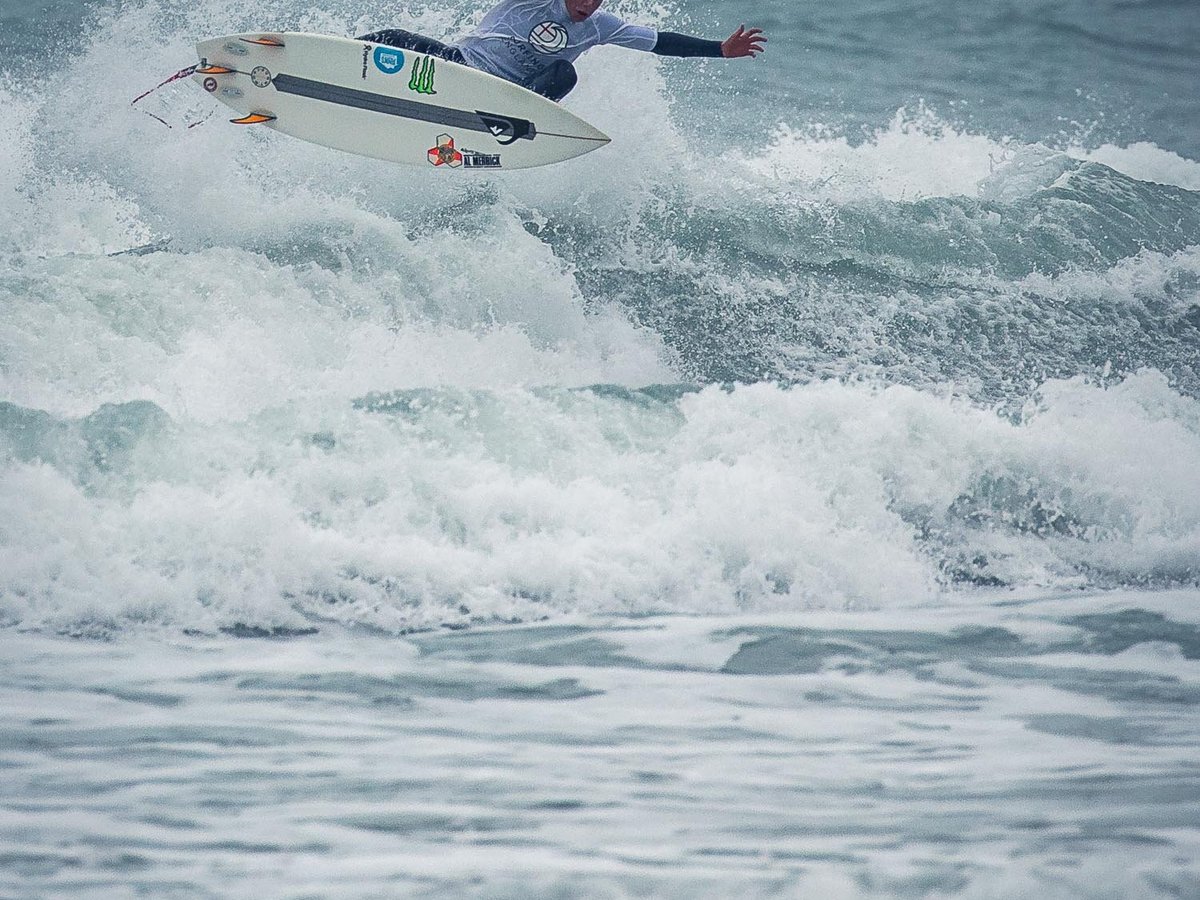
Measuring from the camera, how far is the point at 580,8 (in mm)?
7777

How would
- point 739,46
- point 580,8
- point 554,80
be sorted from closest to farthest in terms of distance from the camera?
point 739,46 → point 580,8 → point 554,80

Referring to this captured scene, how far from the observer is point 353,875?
130 inches

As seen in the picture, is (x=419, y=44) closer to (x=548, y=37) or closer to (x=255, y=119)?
(x=548, y=37)

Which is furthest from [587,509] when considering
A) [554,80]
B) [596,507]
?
[554,80]

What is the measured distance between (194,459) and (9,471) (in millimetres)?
712

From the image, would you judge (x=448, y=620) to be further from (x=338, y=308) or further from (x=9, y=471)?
(x=338, y=308)

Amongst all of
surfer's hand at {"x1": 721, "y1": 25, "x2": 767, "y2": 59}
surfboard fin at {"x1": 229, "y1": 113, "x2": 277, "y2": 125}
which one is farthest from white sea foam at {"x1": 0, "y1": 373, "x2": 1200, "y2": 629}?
surfboard fin at {"x1": 229, "y1": 113, "x2": 277, "y2": 125}

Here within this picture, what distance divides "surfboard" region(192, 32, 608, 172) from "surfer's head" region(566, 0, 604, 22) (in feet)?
1.58

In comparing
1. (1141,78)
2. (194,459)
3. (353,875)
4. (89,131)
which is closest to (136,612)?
(194,459)

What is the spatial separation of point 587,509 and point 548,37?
317 centimetres

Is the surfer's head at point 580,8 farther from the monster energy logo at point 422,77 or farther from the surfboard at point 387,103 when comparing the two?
the monster energy logo at point 422,77

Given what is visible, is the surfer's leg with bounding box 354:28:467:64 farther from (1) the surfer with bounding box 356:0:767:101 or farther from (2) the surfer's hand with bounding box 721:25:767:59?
(2) the surfer's hand with bounding box 721:25:767:59

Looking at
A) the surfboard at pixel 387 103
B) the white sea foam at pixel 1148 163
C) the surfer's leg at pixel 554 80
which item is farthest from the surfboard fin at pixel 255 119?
the white sea foam at pixel 1148 163

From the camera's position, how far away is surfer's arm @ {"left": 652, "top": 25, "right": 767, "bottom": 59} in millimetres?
7535
